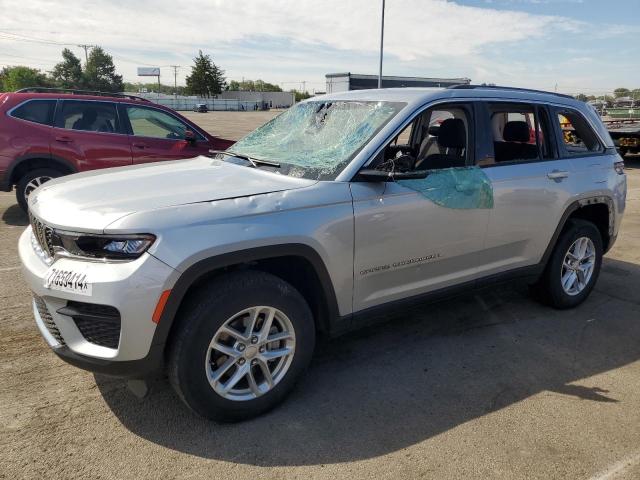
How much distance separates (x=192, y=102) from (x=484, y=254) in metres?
77.1

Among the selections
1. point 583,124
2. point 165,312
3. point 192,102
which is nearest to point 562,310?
point 583,124

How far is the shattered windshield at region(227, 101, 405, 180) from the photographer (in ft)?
10.6

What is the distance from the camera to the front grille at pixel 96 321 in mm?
2400

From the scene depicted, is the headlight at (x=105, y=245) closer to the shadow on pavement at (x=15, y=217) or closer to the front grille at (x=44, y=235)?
the front grille at (x=44, y=235)

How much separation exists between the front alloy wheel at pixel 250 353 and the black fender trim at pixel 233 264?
0.87 feet

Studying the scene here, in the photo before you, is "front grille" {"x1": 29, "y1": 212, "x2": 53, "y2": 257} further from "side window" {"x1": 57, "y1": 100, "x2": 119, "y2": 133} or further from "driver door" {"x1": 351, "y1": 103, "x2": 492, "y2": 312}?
"side window" {"x1": 57, "y1": 100, "x2": 119, "y2": 133}

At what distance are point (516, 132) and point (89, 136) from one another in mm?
5867

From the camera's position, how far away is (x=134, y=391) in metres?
3.00

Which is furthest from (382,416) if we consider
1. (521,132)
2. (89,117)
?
(89,117)

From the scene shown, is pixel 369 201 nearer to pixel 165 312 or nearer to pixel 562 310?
pixel 165 312

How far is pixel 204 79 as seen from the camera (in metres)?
86.5

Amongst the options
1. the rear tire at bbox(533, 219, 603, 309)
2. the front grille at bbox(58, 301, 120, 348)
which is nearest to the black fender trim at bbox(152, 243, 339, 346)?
the front grille at bbox(58, 301, 120, 348)

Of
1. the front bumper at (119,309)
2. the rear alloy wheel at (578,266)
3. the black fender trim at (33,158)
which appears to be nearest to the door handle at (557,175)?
the rear alloy wheel at (578,266)

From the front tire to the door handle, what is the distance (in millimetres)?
2417
